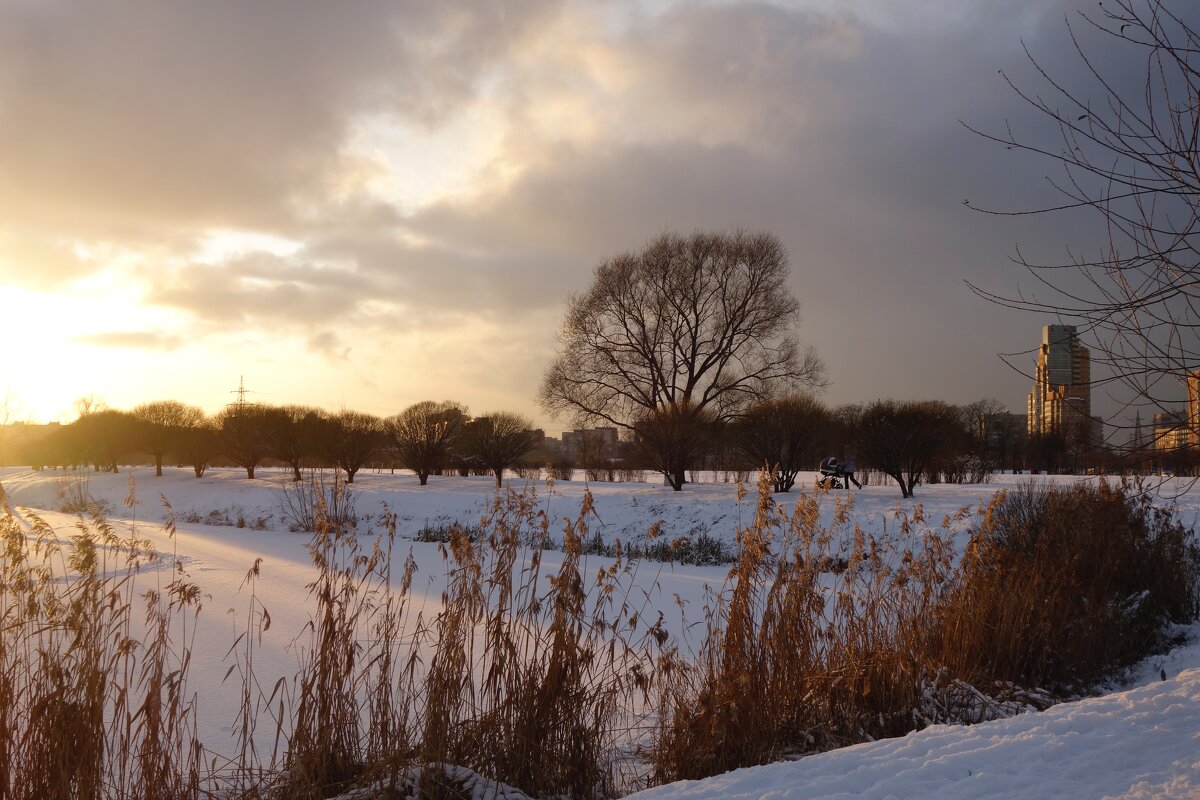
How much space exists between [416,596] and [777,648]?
6.07 meters

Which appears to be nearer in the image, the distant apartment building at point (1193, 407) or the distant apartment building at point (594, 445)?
the distant apartment building at point (1193, 407)

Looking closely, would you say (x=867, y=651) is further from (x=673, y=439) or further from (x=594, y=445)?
(x=594, y=445)

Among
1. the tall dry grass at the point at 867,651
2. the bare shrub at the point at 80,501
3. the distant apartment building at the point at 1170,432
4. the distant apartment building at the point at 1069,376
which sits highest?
the distant apartment building at the point at 1069,376

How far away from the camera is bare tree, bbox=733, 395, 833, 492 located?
21391mm

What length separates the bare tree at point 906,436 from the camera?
1892 centimetres

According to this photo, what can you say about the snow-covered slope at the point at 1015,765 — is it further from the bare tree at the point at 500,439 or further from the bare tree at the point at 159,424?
the bare tree at the point at 159,424

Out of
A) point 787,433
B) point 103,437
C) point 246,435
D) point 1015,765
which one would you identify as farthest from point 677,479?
point 103,437

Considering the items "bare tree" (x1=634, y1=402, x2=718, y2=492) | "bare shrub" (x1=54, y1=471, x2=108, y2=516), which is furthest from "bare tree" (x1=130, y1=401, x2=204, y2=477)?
"bare tree" (x1=634, y1=402, x2=718, y2=492)

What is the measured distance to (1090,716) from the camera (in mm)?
3297

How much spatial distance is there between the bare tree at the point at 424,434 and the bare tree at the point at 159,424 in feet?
46.5

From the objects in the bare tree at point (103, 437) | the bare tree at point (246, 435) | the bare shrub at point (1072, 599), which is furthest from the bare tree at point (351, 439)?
the bare shrub at point (1072, 599)

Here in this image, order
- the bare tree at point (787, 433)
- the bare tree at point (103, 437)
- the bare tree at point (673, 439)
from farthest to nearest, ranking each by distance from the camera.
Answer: the bare tree at point (103, 437), the bare tree at point (673, 439), the bare tree at point (787, 433)

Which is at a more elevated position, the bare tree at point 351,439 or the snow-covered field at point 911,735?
the bare tree at point 351,439

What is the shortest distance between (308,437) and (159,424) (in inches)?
Answer: 429
